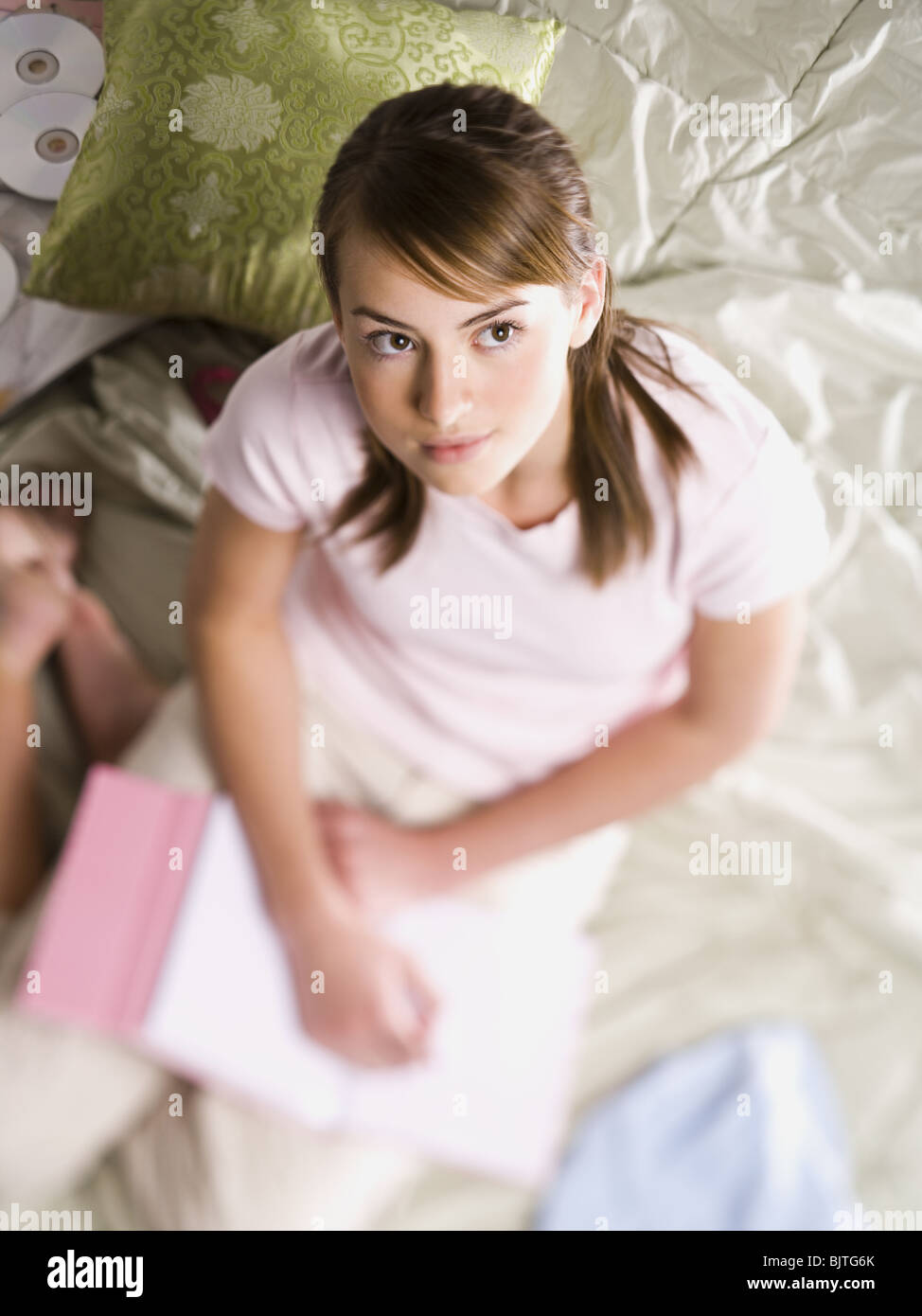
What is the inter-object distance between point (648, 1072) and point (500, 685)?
25cm

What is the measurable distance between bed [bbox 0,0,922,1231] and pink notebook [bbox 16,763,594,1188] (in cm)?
2

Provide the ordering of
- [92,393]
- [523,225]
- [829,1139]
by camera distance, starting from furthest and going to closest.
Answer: [92,393], [829,1139], [523,225]

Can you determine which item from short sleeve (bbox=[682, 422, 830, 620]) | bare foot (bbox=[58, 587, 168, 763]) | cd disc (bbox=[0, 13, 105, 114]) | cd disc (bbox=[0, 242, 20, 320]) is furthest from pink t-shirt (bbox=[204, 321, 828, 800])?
cd disc (bbox=[0, 13, 105, 114])

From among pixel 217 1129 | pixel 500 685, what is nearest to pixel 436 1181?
pixel 217 1129

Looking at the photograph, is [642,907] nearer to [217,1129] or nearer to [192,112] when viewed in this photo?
[217,1129]

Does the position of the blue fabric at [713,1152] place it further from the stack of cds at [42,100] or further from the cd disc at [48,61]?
the cd disc at [48,61]

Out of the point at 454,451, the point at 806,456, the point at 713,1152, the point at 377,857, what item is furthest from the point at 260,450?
the point at 713,1152

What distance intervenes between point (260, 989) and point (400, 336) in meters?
0.38

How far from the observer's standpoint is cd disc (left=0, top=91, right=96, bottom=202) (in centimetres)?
76

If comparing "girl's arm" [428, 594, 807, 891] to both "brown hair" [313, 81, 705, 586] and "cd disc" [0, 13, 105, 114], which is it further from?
"cd disc" [0, 13, 105, 114]

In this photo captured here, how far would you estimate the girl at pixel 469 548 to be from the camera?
18.0 inches

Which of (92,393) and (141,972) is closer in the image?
(141,972)

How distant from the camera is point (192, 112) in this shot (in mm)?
639

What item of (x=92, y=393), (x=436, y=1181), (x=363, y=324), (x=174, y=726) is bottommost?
(x=436, y=1181)
